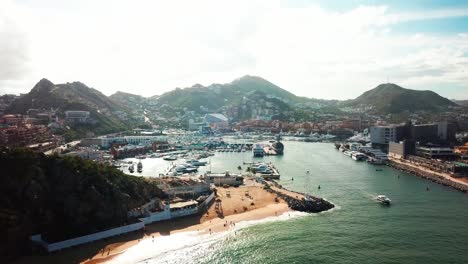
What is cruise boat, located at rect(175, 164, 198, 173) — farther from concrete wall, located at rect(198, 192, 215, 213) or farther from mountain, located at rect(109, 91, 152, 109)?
mountain, located at rect(109, 91, 152, 109)

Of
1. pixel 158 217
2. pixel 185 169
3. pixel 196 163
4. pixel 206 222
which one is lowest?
pixel 206 222

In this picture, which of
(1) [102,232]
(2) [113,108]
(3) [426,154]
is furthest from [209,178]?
(2) [113,108]

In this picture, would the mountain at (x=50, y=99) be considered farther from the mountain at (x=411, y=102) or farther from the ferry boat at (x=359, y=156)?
the mountain at (x=411, y=102)

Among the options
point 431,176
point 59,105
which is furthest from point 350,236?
point 59,105

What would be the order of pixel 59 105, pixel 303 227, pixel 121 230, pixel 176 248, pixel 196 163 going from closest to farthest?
1. pixel 176 248
2. pixel 121 230
3. pixel 303 227
4. pixel 196 163
5. pixel 59 105

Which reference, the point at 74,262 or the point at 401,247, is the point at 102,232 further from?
the point at 401,247

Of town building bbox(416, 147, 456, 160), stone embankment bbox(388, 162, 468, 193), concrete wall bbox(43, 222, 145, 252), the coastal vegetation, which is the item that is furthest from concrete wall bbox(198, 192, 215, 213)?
town building bbox(416, 147, 456, 160)

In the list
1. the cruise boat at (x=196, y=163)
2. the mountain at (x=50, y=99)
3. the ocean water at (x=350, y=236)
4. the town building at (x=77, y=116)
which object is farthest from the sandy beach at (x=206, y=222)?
the mountain at (x=50, y=99)

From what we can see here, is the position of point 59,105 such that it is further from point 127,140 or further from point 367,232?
point 367,232
